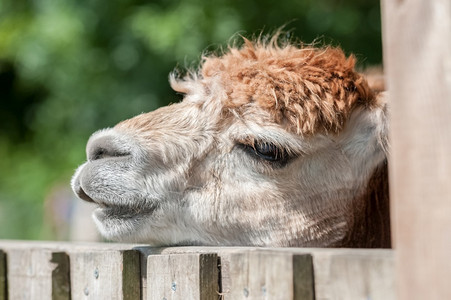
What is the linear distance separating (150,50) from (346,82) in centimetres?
603

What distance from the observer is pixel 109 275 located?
2.87 metres

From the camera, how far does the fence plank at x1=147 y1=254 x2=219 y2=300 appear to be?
2506mm

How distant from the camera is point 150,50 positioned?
9.46 metres

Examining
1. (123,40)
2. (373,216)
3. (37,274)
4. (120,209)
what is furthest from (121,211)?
(123,40)

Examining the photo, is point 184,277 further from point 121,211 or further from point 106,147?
point 106,147

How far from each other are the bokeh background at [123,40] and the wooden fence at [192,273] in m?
5.42

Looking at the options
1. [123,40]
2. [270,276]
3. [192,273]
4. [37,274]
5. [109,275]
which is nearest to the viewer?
[270,276]

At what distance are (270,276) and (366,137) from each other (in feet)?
5.74

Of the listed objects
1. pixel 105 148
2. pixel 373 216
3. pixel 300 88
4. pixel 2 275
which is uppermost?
pixel 300 88

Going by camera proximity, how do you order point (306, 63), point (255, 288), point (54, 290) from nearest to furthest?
point (255, 288) → point (54, 290) → point (306, 63)

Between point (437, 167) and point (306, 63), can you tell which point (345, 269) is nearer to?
point (437, 167)

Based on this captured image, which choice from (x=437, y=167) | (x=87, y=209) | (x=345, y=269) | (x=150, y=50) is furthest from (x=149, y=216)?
(x=150, y=50)

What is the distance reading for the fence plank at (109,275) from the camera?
111 inches

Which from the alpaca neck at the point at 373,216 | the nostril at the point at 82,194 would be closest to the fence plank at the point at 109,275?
the nostril at the point at 82,194
